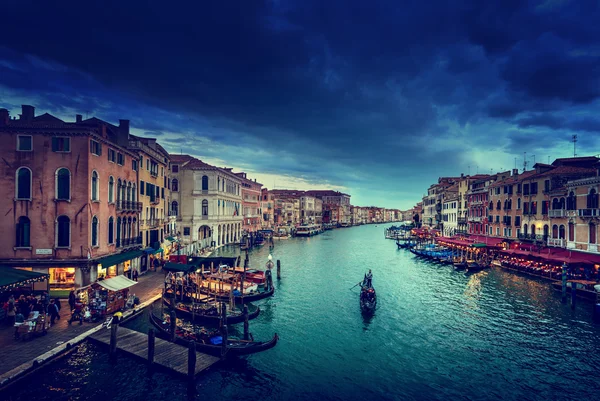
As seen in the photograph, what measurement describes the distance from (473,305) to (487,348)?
921cm

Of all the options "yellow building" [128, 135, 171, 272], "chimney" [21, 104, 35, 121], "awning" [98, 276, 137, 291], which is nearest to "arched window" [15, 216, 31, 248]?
"awning" [98, 276, 137, 291]

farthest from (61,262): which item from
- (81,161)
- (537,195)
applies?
(537,195)

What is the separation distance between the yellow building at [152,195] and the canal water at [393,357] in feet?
48.8

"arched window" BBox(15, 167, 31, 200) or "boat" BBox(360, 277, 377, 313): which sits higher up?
"arched window" BBox(15, 167, 31, 200)

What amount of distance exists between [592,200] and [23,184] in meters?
48.3

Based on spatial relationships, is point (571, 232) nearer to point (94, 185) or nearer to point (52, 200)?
point (94, 185)

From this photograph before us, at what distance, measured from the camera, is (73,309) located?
2006 centimetres

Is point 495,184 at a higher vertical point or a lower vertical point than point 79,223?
higher

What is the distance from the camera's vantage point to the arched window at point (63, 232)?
2266cm

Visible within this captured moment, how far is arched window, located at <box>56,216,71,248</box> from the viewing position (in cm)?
2266

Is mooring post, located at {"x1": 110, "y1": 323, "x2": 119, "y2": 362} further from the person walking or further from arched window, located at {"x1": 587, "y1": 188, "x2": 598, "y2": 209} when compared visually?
arched window, located at {"x1": 587, "y1": 188, "x2": 598, "y2": 209}

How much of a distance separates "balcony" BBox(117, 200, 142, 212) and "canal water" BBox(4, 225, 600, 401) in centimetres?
1086

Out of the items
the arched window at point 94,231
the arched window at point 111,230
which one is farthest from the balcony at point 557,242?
the arched window at point 94,231

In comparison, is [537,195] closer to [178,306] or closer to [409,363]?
[409,363]
